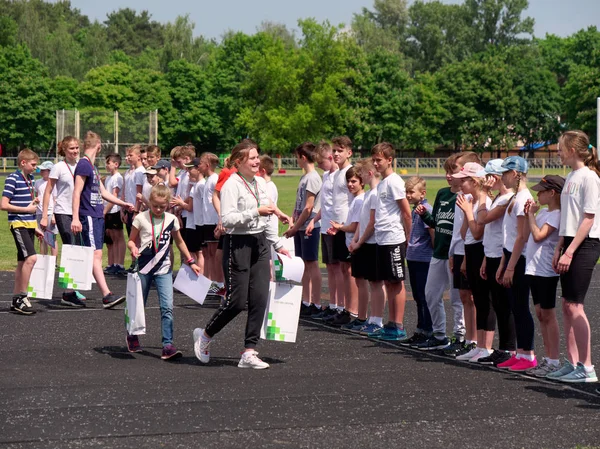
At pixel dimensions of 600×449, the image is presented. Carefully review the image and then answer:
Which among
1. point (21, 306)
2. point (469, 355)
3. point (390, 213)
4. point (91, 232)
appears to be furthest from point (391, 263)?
point (21, 306)

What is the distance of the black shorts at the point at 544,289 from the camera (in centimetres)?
801

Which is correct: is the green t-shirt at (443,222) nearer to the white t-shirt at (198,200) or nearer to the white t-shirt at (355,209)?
the white t-shirt at (355,209)

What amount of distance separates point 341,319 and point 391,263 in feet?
4.66

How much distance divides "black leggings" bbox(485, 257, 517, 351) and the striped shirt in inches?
229

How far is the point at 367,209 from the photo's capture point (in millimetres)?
10336

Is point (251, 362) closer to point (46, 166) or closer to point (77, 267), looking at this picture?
point (77, 267)

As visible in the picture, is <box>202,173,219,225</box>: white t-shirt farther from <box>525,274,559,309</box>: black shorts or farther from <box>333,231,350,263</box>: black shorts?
<box>525,274,559,309</box>: black shorts

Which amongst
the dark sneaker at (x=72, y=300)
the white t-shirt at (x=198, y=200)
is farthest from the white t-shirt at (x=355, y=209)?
the dark sneaker at (x=72, y=300)

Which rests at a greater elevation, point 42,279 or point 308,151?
point 308,151

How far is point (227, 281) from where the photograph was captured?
860cm

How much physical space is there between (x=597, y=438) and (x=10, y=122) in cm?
8406

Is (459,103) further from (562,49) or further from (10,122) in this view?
(10,122)

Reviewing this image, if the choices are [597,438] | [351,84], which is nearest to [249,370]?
[597,438]

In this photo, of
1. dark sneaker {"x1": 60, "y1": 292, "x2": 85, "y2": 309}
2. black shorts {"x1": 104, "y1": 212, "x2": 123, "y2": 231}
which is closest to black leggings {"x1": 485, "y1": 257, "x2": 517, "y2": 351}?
dark sneaker {"x1": 60, "y1": 292, "x2": 85, "y2": 309}
